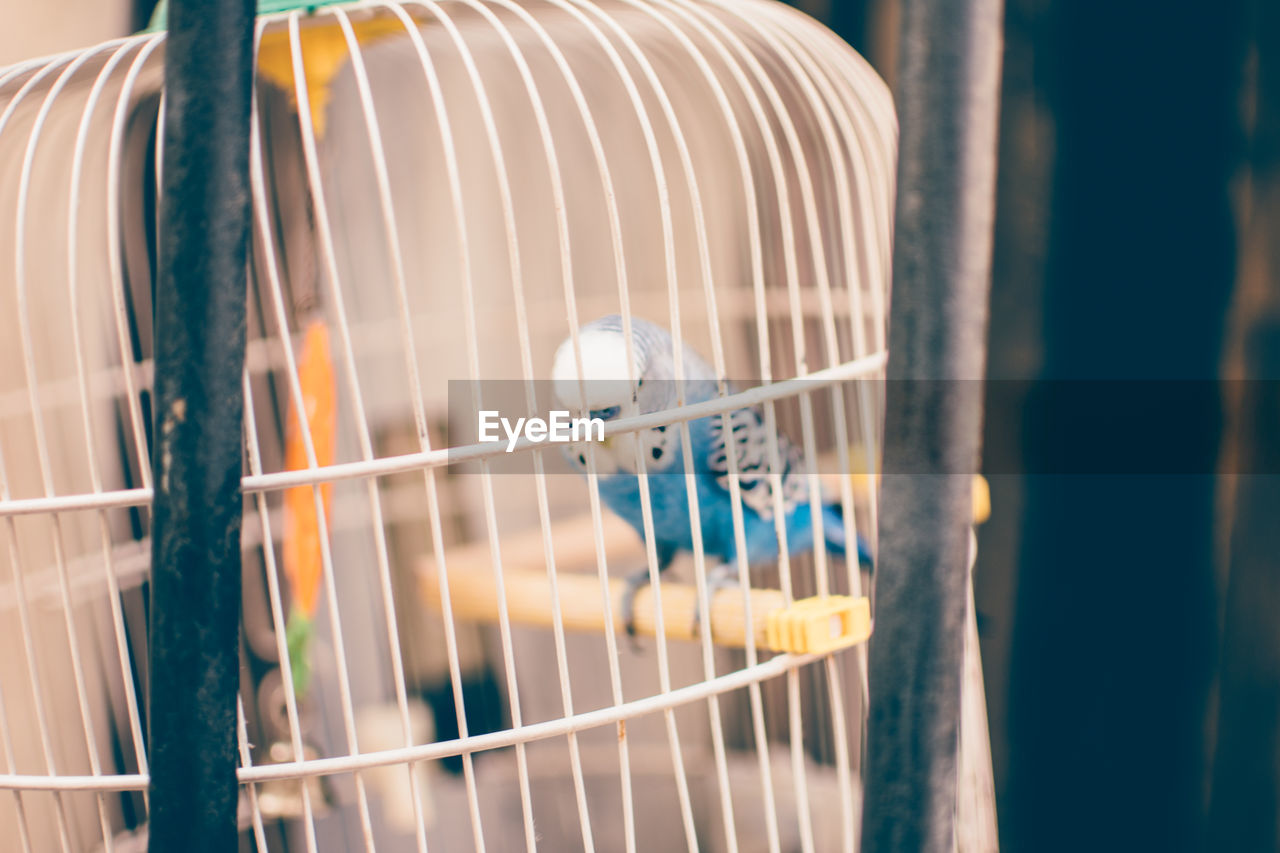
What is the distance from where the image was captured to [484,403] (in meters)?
0.85

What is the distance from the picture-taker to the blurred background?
65 cm

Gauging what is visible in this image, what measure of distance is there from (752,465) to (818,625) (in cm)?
21

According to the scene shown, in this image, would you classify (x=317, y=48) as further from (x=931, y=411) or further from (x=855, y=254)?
(x=931, y=411)

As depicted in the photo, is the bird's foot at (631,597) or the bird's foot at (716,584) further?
the bird's foot at (631,597)

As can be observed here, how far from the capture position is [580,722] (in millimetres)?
393

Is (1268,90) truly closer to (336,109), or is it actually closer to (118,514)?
(336,109)

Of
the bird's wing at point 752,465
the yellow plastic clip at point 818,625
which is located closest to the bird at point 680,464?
the bird's wing at point 752,465

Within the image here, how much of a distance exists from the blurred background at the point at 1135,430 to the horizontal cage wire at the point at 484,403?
0.14 m

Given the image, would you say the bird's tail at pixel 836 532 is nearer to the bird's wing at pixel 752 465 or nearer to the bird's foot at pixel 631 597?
the bird's wing at pixel 752 465

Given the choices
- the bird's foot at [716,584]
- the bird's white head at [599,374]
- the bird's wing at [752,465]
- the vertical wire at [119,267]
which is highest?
the vertical wire at [119,267]

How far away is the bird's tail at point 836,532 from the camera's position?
65 cm

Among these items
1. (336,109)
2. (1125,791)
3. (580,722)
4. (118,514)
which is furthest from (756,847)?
(336,109)

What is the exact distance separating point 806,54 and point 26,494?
74cm

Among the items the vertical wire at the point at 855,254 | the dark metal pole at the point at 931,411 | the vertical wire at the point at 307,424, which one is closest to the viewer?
the dark metal pole at the point at 931,411
